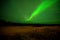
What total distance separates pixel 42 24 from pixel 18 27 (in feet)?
0.88

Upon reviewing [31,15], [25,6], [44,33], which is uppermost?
[25,6]

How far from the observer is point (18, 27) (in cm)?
112

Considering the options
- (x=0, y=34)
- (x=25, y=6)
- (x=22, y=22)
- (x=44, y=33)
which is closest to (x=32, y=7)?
(x=25, y=6)

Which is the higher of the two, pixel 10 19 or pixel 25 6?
pixel 25 6

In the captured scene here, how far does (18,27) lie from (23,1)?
305mm

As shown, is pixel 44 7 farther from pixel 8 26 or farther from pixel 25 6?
pixel 8 26

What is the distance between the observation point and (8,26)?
113cm

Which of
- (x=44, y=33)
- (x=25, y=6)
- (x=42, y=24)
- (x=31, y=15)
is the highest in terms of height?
(x=25, y=6)

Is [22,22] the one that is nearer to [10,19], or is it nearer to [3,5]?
[10,19]

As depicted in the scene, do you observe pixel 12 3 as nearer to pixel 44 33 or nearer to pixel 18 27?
pixel 18 27

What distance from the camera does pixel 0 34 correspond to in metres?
1.12

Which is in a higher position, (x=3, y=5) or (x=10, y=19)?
(x=3, y=5)

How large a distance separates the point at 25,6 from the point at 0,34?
419 mm

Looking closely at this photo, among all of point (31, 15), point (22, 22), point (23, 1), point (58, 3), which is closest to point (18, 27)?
point (22, 22)
